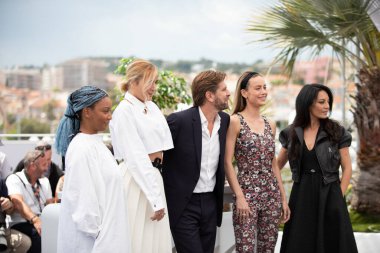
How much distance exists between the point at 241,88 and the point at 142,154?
0.92m

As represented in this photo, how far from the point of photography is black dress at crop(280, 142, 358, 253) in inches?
158

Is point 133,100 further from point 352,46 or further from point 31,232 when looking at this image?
Result: point 352,46

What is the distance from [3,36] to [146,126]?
16626cm

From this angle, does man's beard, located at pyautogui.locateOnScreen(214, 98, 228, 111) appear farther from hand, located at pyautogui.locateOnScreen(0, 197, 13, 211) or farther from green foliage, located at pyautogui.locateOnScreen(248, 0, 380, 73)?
green foliage, located at pyautogui.locateOnScreen(248, 0, 380, 73)

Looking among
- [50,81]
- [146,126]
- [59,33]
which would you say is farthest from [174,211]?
[59,33]

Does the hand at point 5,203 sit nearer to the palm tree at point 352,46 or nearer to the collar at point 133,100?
the collar at point 133,100

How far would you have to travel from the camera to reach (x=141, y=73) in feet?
11.4

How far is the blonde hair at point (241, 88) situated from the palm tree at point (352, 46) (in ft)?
7.65

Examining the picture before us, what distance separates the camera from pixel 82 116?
2934 millimetres

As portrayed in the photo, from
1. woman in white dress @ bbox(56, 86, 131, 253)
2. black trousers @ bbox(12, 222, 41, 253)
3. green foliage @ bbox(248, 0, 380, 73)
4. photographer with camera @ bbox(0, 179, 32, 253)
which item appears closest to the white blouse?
woman in white dress @ bbox(56, 86, 131, 253)

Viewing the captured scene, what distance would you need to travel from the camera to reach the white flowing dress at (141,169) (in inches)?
131

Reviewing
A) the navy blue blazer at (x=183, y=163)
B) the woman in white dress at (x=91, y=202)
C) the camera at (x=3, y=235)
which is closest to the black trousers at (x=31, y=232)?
the camera at (x=3, y=235)

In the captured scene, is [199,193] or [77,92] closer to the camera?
[77,92]

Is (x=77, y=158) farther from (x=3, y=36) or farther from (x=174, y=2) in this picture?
(x=174, y=2)
